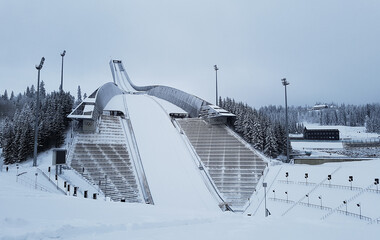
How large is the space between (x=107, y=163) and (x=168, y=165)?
15.8ft

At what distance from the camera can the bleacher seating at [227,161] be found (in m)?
20.9

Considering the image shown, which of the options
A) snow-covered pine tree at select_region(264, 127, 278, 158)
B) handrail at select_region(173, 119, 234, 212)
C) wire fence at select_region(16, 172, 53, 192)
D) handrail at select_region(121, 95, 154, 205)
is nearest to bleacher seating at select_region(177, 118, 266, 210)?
handrail at select_region(173, 119, 234, 212)

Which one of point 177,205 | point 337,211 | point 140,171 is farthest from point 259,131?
point 337,211

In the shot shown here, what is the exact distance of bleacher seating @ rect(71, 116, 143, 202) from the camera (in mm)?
20109

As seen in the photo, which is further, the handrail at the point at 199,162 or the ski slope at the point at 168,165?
the handrail at the point at 199,162

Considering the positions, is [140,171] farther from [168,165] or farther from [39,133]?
[39,133]

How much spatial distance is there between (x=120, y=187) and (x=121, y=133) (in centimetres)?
969

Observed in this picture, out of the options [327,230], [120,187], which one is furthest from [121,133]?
[327,230]

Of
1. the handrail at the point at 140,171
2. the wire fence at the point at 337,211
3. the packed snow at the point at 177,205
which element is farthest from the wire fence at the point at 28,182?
the wire fence at the point at 337,211

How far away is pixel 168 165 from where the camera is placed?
24.5 m

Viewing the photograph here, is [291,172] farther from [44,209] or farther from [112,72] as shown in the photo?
[112,72]

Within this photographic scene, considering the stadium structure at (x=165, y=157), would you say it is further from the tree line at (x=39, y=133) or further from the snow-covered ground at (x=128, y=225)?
the snow-covered ground at (x=128, y=225)

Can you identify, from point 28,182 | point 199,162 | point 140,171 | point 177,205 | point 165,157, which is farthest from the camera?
point 165,157

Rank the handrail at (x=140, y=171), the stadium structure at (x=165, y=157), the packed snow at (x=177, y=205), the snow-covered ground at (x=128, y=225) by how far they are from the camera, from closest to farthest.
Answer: the snow-covered ground at (x=128, y=225), the packed snow at (x=177, y=205), the handrail at (x=140, y=171), the stadium structure at (x=165, y=157)
